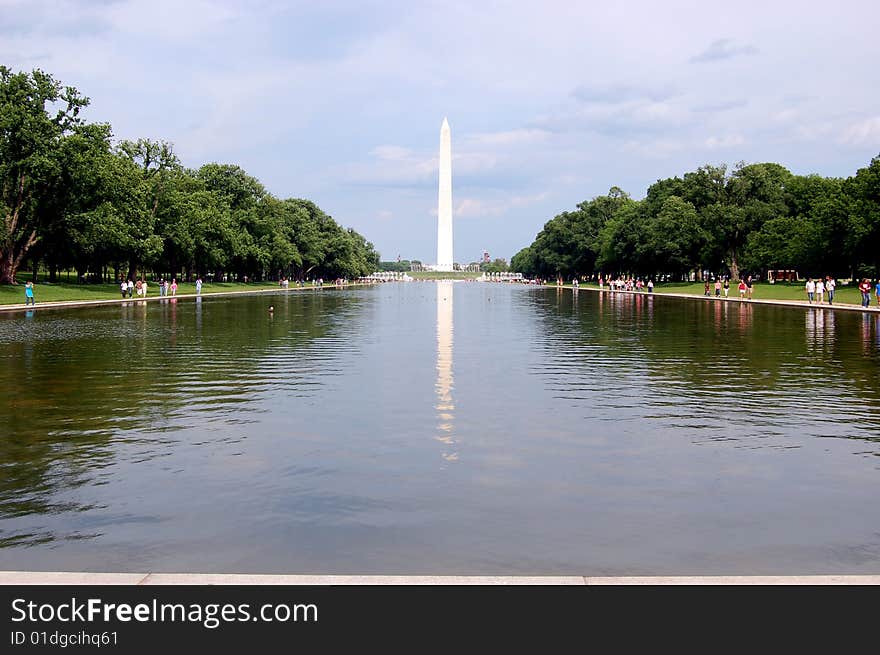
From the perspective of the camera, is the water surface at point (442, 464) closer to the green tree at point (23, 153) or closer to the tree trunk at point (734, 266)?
the green tree at point (23, 153)

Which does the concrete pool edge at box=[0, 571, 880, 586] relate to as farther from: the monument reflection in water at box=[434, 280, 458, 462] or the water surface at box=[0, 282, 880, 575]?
the monument reflection in water at box=[434, 280, 458, 462]

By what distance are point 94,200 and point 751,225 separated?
76.9 m

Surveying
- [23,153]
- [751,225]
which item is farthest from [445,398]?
[751,225]

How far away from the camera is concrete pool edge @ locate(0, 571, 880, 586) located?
21.1 ft

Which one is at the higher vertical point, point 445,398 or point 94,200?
point 94,200

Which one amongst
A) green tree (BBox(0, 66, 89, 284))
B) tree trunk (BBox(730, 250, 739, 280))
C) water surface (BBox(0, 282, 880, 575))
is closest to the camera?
water surface (BBox(0, 282, 880, 575))

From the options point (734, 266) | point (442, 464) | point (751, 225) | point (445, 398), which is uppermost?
point (751, 225)

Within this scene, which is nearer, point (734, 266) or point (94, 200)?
point (94, 200)

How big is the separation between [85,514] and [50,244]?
78.3 m

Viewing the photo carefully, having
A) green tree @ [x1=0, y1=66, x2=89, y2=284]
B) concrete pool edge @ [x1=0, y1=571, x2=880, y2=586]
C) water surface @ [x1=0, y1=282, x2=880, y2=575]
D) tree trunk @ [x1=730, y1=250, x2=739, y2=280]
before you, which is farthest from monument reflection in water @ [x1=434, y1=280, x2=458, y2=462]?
tree trunk @ [x1=730, y1=250, x2=739, y2=280]

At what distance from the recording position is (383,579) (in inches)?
255

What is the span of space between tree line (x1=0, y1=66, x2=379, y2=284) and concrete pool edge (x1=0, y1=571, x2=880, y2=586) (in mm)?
67256

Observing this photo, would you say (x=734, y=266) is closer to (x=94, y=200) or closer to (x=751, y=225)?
(x=751, y=225)
